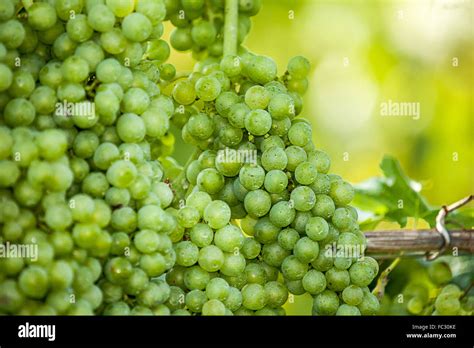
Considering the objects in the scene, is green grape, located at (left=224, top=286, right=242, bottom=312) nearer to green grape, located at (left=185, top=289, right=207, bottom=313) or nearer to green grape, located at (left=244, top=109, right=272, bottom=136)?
green grape, located at (left=185, top=289, right=207, bottom=313)

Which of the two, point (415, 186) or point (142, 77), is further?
point (415, 186)

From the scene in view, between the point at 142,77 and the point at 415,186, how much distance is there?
0.66m

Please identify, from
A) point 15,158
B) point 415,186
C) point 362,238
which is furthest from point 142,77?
point 415,186

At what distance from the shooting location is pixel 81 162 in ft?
2.78

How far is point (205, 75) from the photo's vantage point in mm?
1027

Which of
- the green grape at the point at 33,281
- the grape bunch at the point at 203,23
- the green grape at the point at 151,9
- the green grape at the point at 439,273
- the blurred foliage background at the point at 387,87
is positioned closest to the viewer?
the green grape at the point at 33,281

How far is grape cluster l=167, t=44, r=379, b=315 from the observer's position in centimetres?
94

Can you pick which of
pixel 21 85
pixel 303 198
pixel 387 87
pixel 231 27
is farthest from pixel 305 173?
pixel 387 87

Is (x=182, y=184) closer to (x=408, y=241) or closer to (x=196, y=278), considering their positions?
(x=196, y=278)

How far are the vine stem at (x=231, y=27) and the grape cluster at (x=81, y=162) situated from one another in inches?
6.6

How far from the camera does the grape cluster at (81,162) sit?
795mm

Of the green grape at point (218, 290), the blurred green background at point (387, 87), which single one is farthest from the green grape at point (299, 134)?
the blurred green background at point (387, 87)

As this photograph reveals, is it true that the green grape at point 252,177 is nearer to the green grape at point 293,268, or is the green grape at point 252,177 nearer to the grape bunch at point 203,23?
the green grape at point 293,268
